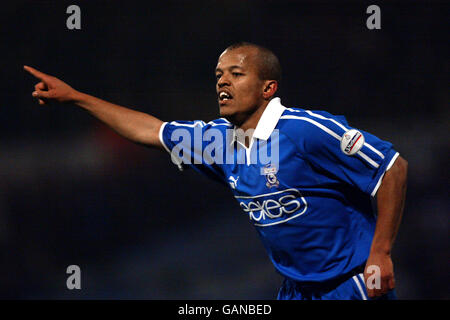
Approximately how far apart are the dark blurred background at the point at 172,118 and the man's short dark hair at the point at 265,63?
2.98 m

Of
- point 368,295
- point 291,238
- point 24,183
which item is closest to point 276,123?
point 291,238

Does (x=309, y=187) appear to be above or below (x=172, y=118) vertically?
below

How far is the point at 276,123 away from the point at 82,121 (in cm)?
355

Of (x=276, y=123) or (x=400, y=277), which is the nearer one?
(x=276, y=123)

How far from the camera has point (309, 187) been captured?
9.94 ft

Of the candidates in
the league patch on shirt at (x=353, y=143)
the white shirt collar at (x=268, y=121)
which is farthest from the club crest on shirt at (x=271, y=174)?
the league patch on shirt at (x=353, y=143)

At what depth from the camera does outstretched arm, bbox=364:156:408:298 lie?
285cm

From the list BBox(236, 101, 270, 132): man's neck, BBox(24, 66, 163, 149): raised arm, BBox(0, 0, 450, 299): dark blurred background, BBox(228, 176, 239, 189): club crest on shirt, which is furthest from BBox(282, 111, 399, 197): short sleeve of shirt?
BBox(0, 0, 450, 299): dark blurred background

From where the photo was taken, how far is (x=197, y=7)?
653 cm

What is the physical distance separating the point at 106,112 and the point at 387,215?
4.89 feet

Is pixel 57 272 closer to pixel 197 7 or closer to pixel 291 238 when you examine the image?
pixel 197 7

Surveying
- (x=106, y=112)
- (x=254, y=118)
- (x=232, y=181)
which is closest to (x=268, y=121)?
(x=254, y=118)

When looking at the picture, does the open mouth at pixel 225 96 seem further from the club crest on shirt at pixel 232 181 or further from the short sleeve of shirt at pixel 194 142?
the club crest on shirt at pixel 232 181

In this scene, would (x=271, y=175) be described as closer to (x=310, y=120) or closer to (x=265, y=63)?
(x=310, y=120)
